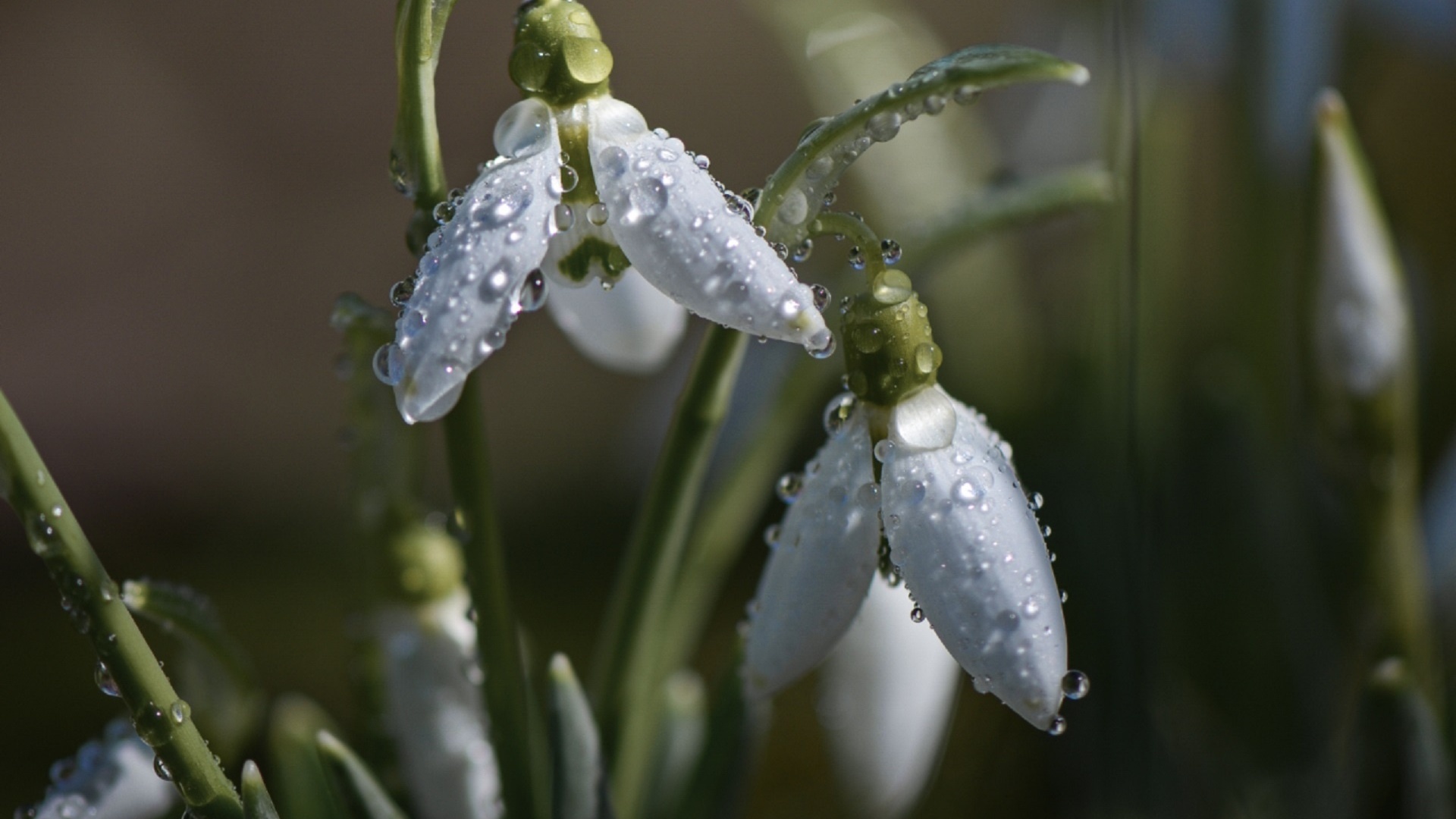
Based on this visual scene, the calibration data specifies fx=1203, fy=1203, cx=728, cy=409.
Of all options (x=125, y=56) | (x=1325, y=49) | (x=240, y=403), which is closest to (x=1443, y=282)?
(x=1325, y=49)

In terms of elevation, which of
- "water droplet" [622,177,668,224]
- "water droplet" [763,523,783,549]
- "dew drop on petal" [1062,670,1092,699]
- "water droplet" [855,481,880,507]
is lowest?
"dew drop on petal" [1062,670,1092,699]

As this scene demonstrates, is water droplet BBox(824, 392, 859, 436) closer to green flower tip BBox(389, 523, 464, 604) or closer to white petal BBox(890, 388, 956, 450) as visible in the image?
white petal BBox(890, 388, 956, 450)

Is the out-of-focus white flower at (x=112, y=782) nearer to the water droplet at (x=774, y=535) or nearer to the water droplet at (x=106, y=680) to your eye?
→ the water droplet at (x=106, y=680)

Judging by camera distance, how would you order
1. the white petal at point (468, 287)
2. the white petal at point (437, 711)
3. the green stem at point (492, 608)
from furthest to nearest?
the white petal at point (437, 711), the green stem at point (492, 608), the white petal at point (468, 287)

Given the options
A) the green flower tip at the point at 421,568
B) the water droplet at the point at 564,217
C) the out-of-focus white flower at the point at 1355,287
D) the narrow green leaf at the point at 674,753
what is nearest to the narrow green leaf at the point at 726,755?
the narrow green leaf at the point at 674,753

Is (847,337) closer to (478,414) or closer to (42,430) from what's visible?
(478,414)

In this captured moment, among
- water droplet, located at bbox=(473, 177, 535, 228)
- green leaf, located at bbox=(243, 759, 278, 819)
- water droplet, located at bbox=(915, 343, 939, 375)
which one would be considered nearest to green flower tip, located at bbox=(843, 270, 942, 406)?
water droplet, located at bbox=(915, 343, 939, 375)
